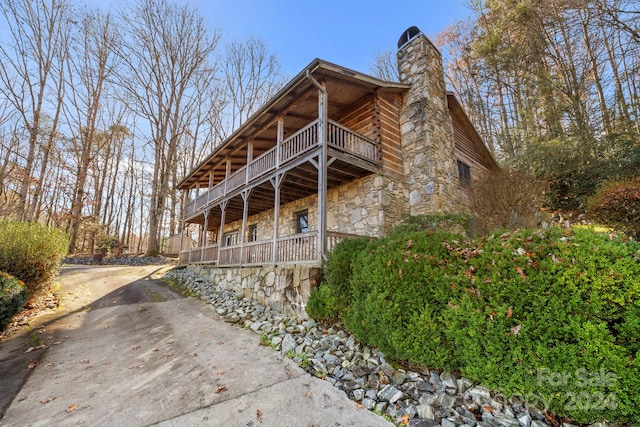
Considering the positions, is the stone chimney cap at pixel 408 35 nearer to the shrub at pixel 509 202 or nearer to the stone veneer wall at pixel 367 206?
the stone veneer wall at pixel 367 206

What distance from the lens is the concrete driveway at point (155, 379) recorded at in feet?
9.77

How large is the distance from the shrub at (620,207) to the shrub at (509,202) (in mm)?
1609

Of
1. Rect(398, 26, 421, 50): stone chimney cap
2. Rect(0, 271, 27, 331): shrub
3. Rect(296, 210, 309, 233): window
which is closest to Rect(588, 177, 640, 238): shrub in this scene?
Rect(398, 26, 421, 50): stone chimney cap

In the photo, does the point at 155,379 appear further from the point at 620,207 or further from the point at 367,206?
the point at 620,207

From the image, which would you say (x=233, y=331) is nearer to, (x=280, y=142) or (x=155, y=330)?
(x=155, y=330)

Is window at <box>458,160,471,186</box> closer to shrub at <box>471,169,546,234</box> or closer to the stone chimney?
the stone chimney

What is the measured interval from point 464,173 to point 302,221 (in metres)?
7.28

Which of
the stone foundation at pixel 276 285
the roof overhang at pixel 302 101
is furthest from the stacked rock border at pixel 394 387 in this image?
the roof overhang at pixel 302 101

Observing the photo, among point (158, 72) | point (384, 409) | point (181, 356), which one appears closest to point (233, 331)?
point (181, 356)

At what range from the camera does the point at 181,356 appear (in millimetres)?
4656

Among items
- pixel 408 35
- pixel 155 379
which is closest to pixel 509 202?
pixel 408 35

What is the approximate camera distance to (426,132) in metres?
9.39

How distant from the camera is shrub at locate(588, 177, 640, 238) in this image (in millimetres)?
7113

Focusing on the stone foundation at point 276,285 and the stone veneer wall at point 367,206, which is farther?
the stone veneer wall at point 367,206
